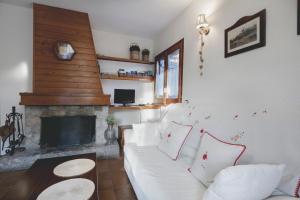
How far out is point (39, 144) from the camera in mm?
2670

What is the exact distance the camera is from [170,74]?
3.07m

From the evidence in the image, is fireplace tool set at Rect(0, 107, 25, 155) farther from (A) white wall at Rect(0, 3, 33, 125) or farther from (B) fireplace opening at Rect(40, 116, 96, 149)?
(B) fireplace opening at Rect(40, 116, 96, 149)

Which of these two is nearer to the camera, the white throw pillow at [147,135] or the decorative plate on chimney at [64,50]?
the white throw pillow at [147,135]

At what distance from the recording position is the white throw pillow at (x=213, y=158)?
3.90ft

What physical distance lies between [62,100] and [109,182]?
1.59 meters

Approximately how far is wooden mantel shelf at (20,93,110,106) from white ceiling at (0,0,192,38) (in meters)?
1.54

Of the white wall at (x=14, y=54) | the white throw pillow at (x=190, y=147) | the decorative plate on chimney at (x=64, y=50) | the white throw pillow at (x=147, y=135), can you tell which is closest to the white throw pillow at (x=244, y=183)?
the white throw pillow at (x=190, y=147)

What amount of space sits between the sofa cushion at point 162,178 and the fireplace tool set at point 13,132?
6.56 ft

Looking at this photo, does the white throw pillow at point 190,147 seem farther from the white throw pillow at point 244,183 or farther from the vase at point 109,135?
the vase at point 109,135

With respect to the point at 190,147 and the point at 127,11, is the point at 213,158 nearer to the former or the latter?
the point at 190,147

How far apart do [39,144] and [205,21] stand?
332cm

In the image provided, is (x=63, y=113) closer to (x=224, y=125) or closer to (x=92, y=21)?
(x=92, y=21)

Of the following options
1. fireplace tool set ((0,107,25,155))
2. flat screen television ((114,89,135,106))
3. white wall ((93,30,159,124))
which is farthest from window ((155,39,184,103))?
fireplace tool set ((0,107,25,155))

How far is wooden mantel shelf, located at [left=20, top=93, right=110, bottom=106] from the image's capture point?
245 centimetres
